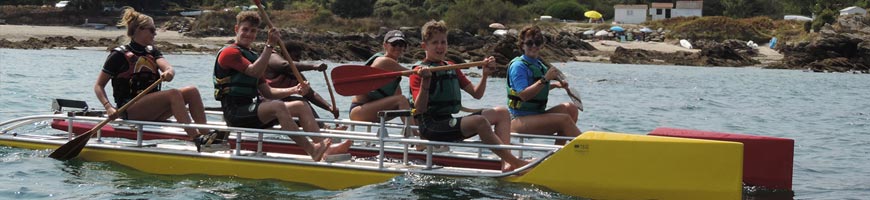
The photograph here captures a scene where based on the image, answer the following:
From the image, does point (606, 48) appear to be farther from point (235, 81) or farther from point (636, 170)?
point (636, 170)

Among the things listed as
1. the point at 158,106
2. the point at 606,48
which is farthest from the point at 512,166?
the point at 606,48

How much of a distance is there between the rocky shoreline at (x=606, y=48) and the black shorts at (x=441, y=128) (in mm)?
33175

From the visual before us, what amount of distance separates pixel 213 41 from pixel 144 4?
14890 mm

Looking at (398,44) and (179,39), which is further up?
(398,44)

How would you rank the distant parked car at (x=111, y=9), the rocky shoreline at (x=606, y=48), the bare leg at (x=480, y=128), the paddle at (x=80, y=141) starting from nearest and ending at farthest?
the bare leg at (x=480, y=128)
the paddle at (x=80, y=141)
the rocky shoreline at (x=606, y=48)
the distant parked car at (x=111, y=9)

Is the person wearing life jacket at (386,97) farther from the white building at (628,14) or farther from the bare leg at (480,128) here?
the white building at (628,14)

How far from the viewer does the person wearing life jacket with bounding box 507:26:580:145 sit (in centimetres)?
952

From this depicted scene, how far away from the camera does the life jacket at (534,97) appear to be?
31.5 feet

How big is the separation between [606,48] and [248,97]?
173ft

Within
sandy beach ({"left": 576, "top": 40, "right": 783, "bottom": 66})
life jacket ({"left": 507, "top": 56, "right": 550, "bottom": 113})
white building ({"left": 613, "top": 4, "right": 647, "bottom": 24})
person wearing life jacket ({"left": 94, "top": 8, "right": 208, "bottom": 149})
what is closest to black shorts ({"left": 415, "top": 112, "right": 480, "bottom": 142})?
life jacket ({"left": 507, "top": 56, "right": 550, "bottom": 113})

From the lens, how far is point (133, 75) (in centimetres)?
1003

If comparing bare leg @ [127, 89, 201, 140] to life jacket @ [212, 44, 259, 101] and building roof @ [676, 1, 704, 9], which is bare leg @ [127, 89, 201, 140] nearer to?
life jacket @ [212, 44, 259, 101]

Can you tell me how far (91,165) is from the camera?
1012 cm

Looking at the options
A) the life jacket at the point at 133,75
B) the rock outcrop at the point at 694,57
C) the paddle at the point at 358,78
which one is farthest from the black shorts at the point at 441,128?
the rock outcrop at the point at 694,57
